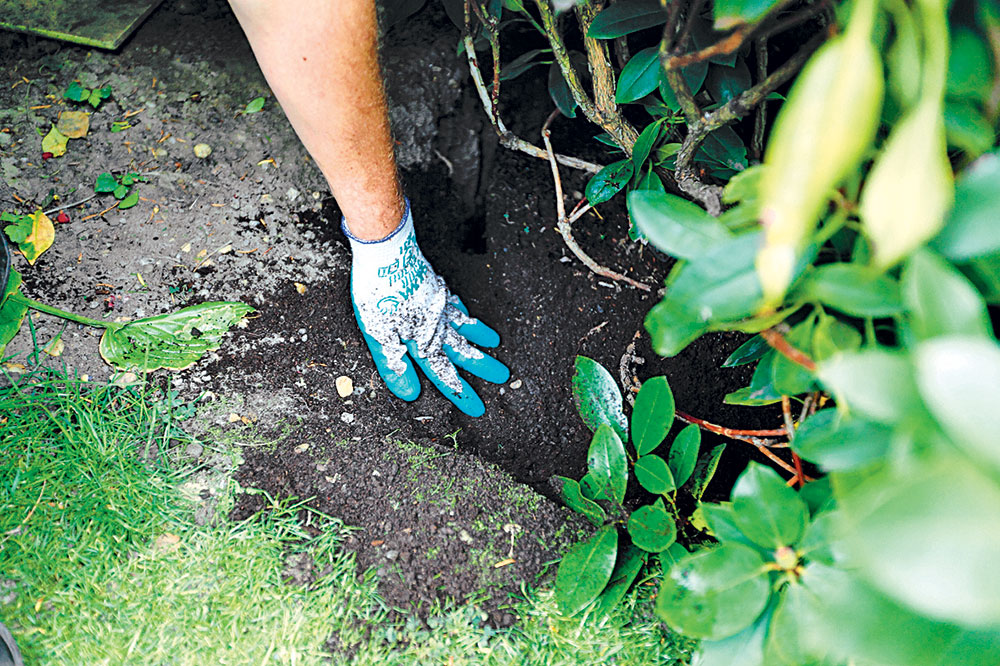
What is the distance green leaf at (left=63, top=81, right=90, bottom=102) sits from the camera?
70.6 inches

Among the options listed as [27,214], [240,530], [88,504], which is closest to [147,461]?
[88,504]

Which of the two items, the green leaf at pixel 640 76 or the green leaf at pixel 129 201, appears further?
the green leaf at pixel 129 201

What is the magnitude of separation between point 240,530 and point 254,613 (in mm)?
165

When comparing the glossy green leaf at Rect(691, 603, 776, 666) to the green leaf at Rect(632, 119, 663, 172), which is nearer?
the glossy green leaf at Rect(691, 603, 776, 666)

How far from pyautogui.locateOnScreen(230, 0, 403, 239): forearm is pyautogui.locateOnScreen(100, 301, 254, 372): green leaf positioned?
39cm

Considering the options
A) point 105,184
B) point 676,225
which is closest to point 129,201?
point 105,184

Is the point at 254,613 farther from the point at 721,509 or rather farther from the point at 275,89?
the point at 275,89

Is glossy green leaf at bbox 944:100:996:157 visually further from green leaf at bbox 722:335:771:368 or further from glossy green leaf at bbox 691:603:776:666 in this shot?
glossy green leaf at bbox 691:603:776:666

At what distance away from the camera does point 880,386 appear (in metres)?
0.41

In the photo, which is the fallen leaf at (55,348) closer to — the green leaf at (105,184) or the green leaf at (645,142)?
the green leaf at (105,184)

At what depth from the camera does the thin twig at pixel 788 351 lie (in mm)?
648

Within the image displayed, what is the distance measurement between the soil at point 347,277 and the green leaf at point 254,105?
2 cm

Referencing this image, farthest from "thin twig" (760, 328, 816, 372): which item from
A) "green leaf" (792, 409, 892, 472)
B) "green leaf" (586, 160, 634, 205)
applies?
"green leaf" (586, 160, 634, 205)

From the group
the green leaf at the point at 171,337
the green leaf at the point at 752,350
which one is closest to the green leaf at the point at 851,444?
the green leaf at the point at 752,350
